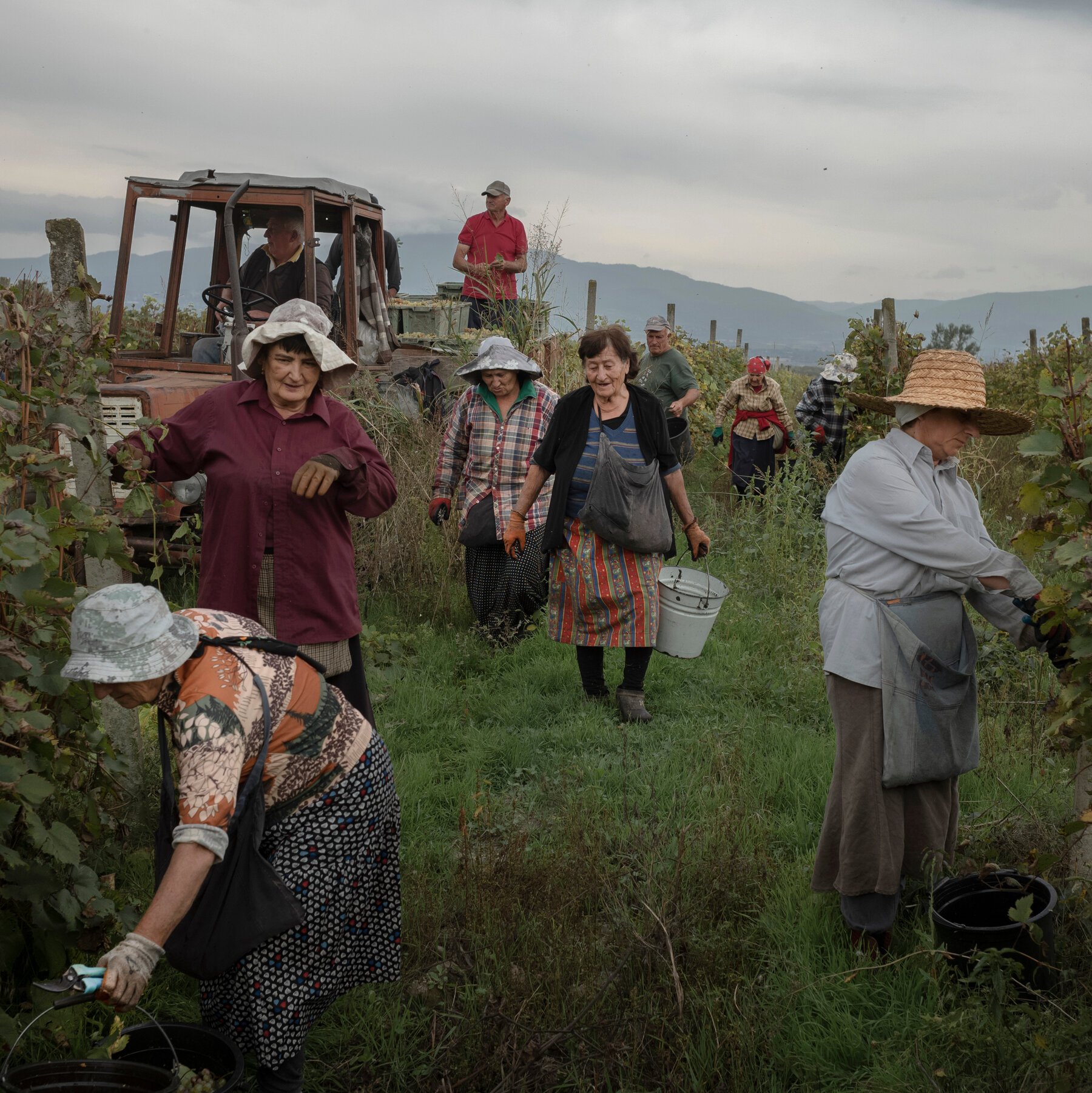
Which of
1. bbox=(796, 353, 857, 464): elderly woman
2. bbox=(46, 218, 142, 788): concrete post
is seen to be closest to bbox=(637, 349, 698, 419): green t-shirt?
bbox=(796, 353, 857, 464): elderly woman

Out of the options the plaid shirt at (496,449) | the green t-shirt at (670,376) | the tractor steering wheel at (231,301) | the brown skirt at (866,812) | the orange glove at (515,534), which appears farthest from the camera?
the green t-shirt at (670,376)

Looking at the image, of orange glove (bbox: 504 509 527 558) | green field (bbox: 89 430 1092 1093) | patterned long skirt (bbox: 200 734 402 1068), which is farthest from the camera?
orange glove (bbox: 504 509 527 558)

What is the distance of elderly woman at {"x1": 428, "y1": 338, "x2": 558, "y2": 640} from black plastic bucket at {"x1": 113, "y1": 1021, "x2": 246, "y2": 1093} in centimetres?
350

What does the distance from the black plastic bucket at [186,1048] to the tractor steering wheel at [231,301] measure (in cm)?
466

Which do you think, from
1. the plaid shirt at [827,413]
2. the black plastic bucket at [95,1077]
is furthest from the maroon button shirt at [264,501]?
the plaid shirt at [827,413]

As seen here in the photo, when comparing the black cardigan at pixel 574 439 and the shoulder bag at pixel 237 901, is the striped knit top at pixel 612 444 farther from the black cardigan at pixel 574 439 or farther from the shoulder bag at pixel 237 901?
the shoulder bag at pixel 237 901

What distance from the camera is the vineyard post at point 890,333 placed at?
9344mm

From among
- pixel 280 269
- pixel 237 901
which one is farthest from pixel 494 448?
pixel 237 901

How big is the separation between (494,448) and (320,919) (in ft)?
12.0

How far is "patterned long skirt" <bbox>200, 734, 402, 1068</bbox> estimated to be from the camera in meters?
2.45

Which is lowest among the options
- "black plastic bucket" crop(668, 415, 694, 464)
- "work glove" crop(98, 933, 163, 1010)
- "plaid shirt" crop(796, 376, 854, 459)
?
"work glove" crop(98, 933, 163, 1010)

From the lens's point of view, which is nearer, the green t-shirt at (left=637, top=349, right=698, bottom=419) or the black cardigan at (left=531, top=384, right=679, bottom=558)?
the black cardigan at (left=531, top=384, right=679, bottom=558)

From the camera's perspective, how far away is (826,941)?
10.4 feet

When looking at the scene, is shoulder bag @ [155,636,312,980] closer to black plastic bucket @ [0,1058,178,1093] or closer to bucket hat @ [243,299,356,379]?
black plastic bucket @ [0,1058,178,1093]
